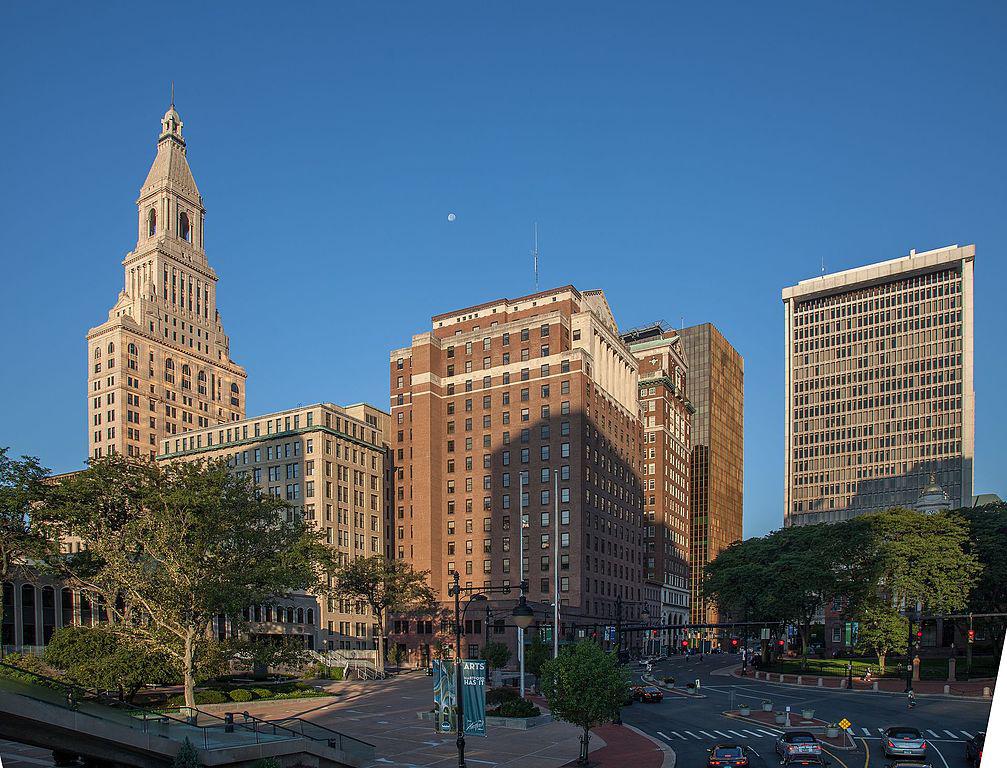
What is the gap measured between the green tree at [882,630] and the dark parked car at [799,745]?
5944cm

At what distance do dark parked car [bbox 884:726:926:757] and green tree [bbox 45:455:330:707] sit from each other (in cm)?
3925

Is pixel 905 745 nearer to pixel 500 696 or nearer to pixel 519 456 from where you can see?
pixel 500 696

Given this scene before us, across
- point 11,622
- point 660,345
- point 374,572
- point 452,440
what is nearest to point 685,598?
point 660,345

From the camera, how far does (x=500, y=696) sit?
2581 inches

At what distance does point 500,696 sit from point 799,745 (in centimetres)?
2780

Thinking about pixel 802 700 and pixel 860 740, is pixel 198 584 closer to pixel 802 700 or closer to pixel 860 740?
pixel 860 740

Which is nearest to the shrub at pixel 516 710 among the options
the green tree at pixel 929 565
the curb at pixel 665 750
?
the curb at pixel 665 750

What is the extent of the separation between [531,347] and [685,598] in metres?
91.6

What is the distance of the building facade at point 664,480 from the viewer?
174375 millimetres

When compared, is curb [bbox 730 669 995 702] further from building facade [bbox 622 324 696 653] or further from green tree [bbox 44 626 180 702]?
green tree [bbox 44 626 180 702]

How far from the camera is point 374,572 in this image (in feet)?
350

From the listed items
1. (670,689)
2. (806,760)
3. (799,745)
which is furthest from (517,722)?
(670,689)

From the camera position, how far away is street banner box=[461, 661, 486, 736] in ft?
121

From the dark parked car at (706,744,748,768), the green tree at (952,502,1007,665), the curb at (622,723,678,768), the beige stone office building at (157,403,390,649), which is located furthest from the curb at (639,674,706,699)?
the dark parked car at (706,744,748,768)
